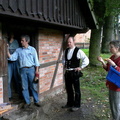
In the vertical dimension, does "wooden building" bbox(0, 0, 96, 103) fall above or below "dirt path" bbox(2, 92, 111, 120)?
above

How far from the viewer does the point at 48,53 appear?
483cm

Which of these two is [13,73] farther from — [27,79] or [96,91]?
[96,91]

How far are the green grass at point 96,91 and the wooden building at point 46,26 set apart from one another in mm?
1127

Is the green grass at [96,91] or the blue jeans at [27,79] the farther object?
the green grass at [96,91]

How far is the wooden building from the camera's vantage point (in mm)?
2990

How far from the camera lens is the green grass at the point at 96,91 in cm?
437

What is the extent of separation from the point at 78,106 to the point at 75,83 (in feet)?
2.39

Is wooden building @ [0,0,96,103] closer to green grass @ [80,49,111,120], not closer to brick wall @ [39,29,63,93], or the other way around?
brick wall @ [39,29,63,93]

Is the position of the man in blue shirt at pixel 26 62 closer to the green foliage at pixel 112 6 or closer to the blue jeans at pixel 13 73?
the blue jeans at pixel 13 73

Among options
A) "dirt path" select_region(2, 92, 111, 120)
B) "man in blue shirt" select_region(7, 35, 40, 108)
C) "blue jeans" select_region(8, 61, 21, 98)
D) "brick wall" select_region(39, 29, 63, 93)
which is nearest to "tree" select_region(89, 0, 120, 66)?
"brick wall" select_region(39, 29, 63, 93)

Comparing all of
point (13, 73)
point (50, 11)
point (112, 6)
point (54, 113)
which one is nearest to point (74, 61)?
point (50, 11)

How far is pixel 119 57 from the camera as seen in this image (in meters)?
3.09

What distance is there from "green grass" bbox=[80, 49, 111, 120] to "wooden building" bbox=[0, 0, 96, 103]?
3.70ft

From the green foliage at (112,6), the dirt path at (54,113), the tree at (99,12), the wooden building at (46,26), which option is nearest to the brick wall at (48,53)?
the wooden building at (46,26)
